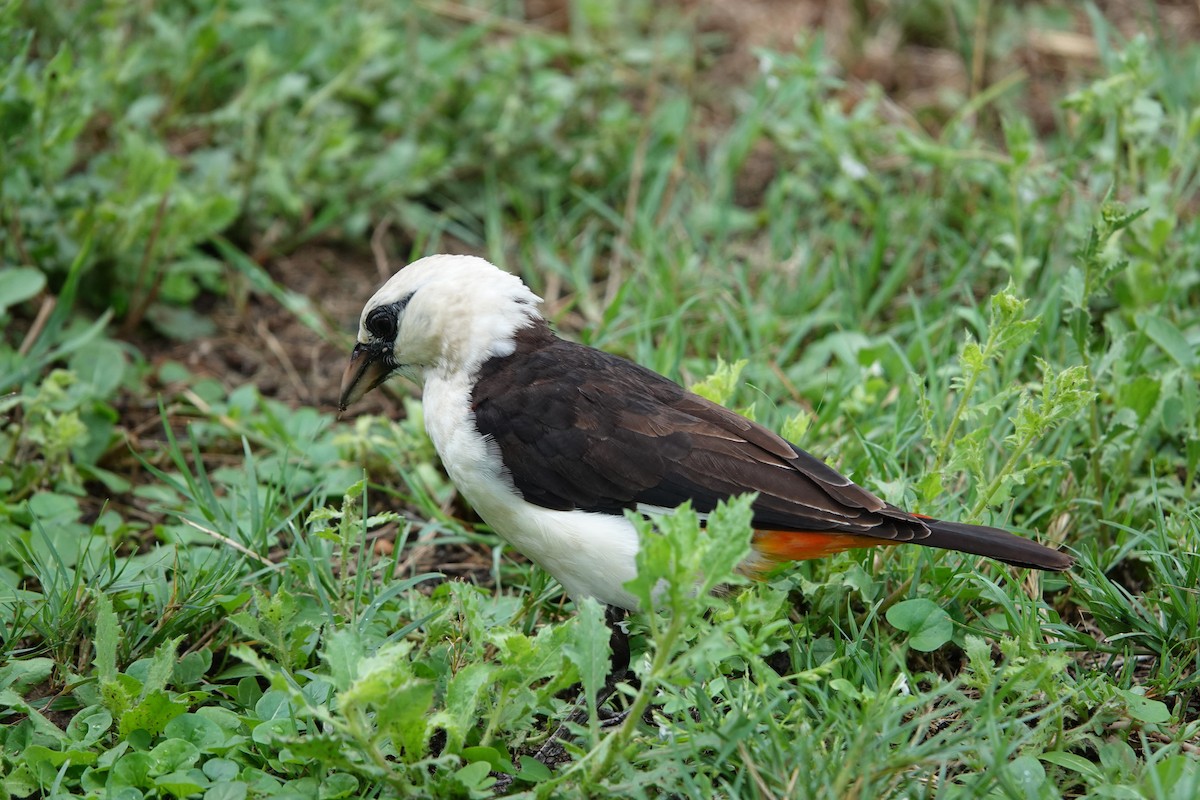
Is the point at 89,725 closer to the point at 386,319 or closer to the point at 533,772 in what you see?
the point at 533,772

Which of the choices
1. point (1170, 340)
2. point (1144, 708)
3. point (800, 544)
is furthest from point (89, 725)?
point (1170, 340)

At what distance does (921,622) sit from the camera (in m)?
3.25

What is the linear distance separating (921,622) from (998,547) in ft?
1.03

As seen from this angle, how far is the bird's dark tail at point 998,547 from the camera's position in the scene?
10.0ft

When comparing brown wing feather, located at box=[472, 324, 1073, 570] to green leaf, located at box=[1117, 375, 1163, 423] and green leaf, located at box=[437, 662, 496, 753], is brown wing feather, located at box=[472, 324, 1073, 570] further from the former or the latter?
green leaf, located at box=[1117, 375, 1163, 423]

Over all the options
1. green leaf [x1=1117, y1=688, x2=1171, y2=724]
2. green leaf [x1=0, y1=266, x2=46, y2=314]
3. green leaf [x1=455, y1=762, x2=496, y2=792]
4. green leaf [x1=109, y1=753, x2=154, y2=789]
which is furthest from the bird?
green leaf [x1=0, y1=266, x2=46, y2=314]

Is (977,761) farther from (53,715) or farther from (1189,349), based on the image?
(53,715)

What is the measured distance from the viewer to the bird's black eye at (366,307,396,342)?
368cm

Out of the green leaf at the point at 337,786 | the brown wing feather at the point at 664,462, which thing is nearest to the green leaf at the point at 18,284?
the brown wing feather at the point at 664,462

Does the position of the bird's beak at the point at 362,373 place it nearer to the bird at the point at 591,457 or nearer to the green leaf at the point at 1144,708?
the bird at the point at 591,457

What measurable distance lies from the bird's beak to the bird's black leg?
1054 millimetres

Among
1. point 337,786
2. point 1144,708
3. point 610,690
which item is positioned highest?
point 337,786

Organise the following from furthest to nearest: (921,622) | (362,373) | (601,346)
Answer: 1. (601,346)
2. (362,373)
3. (921,622)

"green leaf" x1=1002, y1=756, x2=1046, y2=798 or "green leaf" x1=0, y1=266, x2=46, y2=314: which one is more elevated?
"green leaf" x1=0, y1=266, x2=46, y2=314
